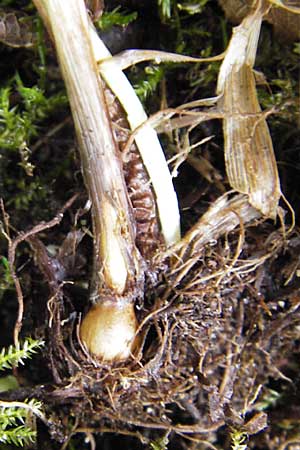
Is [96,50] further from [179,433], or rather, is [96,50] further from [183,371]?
[179,433]

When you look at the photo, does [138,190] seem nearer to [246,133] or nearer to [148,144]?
[148,144]

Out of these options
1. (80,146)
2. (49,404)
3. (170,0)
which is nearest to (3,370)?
(49,404)

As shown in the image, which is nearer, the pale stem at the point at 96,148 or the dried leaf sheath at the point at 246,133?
the pale stem at the point at 96,148

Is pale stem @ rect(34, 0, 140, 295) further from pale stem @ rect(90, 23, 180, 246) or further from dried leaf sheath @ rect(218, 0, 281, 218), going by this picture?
dried leaf sheath @ rect(218, 0, 281, 218)

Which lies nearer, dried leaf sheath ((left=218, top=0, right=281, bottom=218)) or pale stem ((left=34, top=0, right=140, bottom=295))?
pale stem ((left=34, top=0, right=140, bottom=295))

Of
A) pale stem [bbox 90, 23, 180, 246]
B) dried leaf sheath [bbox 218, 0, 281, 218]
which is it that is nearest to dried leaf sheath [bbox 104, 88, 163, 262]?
pale stem [bbox 90, 23, 180, 246]

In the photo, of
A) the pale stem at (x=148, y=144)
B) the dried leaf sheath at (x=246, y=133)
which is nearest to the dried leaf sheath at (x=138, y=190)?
the pale stem at (x=148, y=144)

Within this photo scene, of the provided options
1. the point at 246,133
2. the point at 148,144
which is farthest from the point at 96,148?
the point at 246,133

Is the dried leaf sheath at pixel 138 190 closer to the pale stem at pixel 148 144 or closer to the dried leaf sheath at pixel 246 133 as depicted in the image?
the pale stem at pixel 148 144
